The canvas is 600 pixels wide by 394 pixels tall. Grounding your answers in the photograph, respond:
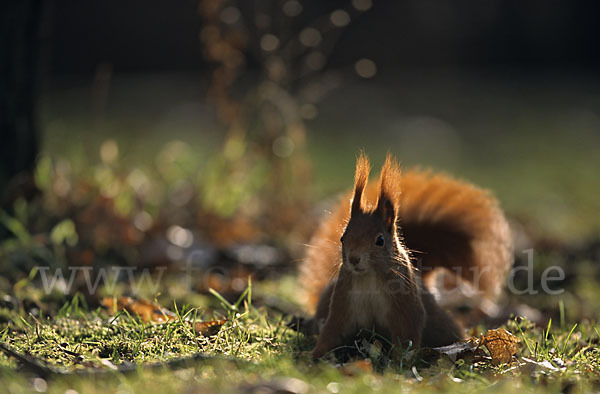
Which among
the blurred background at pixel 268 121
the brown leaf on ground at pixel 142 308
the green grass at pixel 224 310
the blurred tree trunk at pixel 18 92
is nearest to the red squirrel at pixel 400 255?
the green grass at pixel 224 310

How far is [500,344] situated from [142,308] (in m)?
1.39

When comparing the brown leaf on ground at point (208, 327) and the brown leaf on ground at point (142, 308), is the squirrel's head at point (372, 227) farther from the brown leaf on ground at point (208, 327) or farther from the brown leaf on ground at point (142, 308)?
the brown leaf on ground at point (142, 308)

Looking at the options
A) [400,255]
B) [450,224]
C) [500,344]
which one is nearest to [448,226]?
[450,224]

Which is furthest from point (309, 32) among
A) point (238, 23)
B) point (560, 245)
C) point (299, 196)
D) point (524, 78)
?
point (524, 78)

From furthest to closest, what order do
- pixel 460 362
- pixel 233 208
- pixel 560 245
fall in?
pixel 560 245, pixel 233 208, pixel 460 362

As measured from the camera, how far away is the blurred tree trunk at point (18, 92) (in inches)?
159

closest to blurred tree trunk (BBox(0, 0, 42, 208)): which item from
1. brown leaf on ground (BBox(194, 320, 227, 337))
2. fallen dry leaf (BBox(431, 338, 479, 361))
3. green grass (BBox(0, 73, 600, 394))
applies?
green grass (BBox(0, 73, 600, 394))

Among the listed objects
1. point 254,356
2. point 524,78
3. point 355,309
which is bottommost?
point 254,356

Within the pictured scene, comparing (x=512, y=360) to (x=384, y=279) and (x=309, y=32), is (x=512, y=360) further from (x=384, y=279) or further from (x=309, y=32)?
(x=309, y=32)

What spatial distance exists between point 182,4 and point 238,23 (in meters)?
8.29

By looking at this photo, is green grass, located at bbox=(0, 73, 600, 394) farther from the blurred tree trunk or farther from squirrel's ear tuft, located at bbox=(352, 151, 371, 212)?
squirrel's ear tuft, located at bbox=(352, 151, 371, 212)

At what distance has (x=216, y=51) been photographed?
15.8 ft

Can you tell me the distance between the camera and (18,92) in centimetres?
411

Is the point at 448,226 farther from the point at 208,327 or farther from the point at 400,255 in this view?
the point at 208,327
